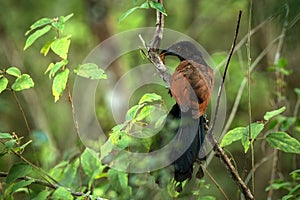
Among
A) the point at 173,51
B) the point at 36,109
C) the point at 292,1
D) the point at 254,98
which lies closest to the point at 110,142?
the point at 173,51

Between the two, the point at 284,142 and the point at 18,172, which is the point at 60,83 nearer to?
the point at 18,172

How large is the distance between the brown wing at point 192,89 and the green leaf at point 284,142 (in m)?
0.24

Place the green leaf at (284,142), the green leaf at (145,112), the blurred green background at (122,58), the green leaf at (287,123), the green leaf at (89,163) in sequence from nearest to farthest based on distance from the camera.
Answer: the green leaf at (284,142), the green leaf at (145,112), the green leaf at (89,163), the green leaf at (287,123), the blurred green background at (122,58)

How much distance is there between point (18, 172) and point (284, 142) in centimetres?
84

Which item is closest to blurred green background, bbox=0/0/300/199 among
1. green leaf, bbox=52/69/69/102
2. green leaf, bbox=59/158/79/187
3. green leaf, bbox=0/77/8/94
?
green leaf, bbox=59/158/79/187

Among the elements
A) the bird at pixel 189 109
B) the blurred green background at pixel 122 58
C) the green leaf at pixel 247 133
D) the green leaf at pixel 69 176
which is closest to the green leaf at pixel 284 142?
the green leaf at pixel 247 133

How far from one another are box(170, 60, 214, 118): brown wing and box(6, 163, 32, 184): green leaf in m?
0.53

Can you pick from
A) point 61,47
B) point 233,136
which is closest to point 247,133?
point 233,136

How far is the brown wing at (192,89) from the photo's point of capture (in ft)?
5.32

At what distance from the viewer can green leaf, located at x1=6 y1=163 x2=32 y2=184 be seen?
159 centimetres

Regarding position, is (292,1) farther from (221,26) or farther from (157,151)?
(221,26)

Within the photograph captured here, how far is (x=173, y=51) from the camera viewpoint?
1901 millimetres

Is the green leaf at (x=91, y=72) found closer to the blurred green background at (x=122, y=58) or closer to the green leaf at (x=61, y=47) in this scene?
the green leaf at (x=61, y=47)

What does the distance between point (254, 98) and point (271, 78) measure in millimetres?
675
